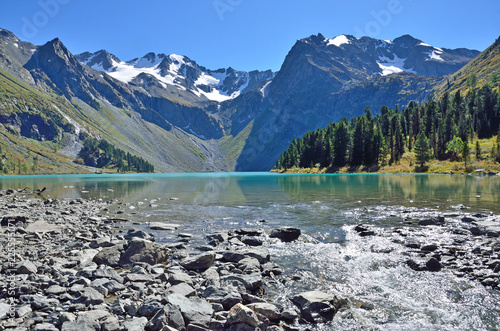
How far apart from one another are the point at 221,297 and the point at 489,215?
Result: 2903cm

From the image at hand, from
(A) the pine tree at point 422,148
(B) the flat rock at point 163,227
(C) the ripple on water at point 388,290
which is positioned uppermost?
(A) the pine tree at point 422,148

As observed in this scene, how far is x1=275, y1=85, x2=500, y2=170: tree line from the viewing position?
14754 cm

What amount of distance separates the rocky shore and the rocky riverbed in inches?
1.5

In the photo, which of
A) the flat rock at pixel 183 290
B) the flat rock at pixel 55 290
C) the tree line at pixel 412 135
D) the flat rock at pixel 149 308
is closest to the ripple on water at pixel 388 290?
the flat rock at pixel 183 290

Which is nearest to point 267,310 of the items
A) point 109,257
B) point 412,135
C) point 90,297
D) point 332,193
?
point 90,297

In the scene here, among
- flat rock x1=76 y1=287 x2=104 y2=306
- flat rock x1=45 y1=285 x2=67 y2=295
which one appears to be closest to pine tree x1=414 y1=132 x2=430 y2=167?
flat rock x1=76 y1=287 x2=104 y2=306

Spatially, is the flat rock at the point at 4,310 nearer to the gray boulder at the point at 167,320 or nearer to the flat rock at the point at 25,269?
the flat rock at the point at 25,269

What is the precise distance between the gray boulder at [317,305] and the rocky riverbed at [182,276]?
0.04m

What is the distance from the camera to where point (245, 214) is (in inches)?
1282

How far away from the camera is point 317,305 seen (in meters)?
10.3

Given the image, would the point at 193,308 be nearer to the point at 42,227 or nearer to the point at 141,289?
the point at 141,289

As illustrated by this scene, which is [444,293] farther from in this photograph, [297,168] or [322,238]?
[297,168]

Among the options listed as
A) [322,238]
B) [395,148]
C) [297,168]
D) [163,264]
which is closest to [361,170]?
[395,148]

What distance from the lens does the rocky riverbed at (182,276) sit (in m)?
9.30
